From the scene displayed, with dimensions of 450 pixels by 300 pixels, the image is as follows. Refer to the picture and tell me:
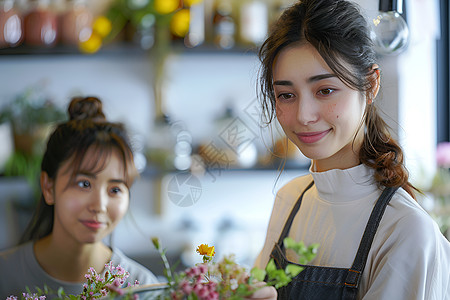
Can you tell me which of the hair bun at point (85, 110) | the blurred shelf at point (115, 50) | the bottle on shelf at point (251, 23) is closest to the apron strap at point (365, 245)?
the hair bun at point (85, 110)

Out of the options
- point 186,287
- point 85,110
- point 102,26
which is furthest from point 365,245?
point 102,26

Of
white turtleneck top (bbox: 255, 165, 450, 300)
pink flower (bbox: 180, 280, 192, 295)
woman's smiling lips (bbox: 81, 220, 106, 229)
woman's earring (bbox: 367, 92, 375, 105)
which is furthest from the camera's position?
woman's smiling lips (bbox: 81, 220, 106, 229)

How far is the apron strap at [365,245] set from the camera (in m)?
0.81

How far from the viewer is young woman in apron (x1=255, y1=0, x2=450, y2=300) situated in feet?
2.49

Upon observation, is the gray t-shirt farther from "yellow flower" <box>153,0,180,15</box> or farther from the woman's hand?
"yellow flower" <box>153,0,180,15</box>

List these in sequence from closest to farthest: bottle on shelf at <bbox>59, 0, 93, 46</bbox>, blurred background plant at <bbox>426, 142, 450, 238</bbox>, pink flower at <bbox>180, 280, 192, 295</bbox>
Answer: pink flower at <bbox>180, 280, 192, 295</bbox>, blurred background plant at <bbox>426, 142, 450, 238</bbox>, bottle on shelf at <bbox>59, 0, 93, 46</bbox>

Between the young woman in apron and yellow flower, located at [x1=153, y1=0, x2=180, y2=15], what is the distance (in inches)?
50.6

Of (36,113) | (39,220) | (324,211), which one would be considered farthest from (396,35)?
(36,113)

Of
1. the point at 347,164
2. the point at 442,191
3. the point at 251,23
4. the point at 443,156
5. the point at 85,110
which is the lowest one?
the point at 442,191

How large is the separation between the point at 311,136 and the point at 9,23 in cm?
168

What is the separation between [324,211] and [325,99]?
0.23 m

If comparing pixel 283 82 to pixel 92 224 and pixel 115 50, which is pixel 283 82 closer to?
pixel 92 224

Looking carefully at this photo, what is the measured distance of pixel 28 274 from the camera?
1001mm

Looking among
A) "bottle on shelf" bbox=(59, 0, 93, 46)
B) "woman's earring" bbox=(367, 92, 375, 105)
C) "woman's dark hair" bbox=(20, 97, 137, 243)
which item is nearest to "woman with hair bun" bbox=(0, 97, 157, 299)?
"woman's dark hair" bbox=(20, 97, 137, 243)
